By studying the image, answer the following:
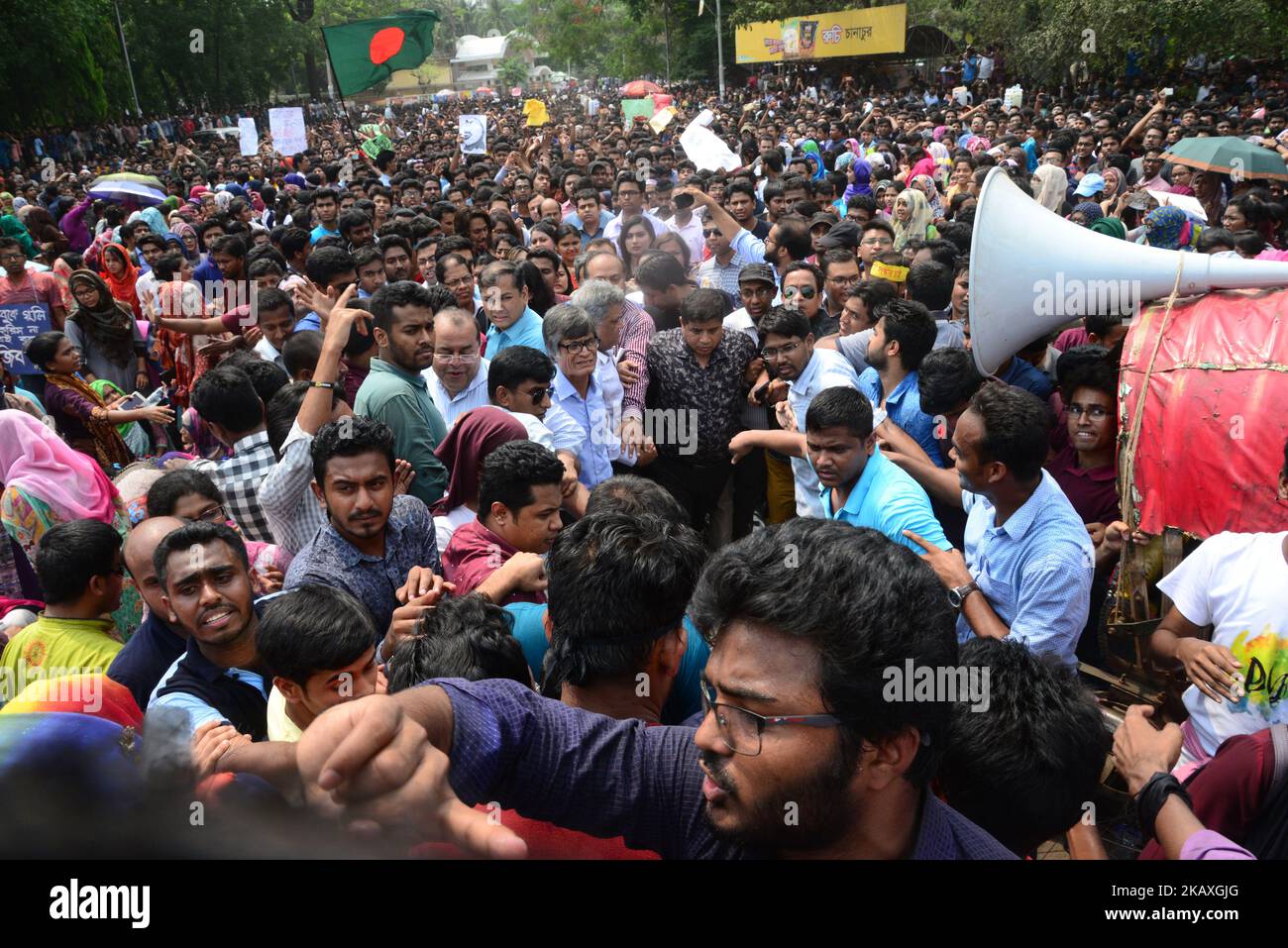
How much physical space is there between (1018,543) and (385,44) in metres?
13.0

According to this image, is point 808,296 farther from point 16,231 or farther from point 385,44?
point 385,44

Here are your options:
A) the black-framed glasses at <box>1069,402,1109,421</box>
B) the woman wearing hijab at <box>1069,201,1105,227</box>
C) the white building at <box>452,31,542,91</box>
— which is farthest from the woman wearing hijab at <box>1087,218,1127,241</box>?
the white building at <box>452,31,542,91</box>

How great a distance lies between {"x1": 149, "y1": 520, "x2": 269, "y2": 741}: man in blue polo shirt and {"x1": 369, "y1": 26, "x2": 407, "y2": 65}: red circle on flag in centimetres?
1234

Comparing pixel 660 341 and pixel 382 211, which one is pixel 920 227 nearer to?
pixel 660 341

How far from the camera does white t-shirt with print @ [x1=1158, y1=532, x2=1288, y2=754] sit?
7.27 feet

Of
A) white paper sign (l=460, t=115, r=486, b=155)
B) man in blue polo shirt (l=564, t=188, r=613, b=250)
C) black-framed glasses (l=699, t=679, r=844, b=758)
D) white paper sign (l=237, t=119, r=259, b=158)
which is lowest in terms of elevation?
black-framed glasses (l=699, t=679, r=844, b=758)

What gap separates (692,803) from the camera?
1521mm

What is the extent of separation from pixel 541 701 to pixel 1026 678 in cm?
110

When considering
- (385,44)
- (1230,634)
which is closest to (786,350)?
(1230,634)

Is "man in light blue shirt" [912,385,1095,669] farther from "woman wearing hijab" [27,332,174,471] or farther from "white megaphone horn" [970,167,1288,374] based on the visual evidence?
"woman wearing hijab" [27,332,174,471]

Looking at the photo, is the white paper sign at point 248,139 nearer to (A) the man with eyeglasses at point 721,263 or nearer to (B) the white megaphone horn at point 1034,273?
(A) the man with eyeglasses at point 721,263

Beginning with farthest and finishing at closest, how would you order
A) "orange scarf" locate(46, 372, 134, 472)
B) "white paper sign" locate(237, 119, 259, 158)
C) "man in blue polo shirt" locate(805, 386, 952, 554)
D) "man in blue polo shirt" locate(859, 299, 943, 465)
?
1. "white paper sign" locate(237, 119, 259, 158)
2. "orange scarf" locate(46, 372, 134, 472)
3. "man in blue polo shirt" locate(859, 299, 943, 465)
4. "man in blue polo shirt" locate(805, 386, 952, 554)

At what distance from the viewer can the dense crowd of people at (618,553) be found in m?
1.38

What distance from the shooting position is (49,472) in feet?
12.1
